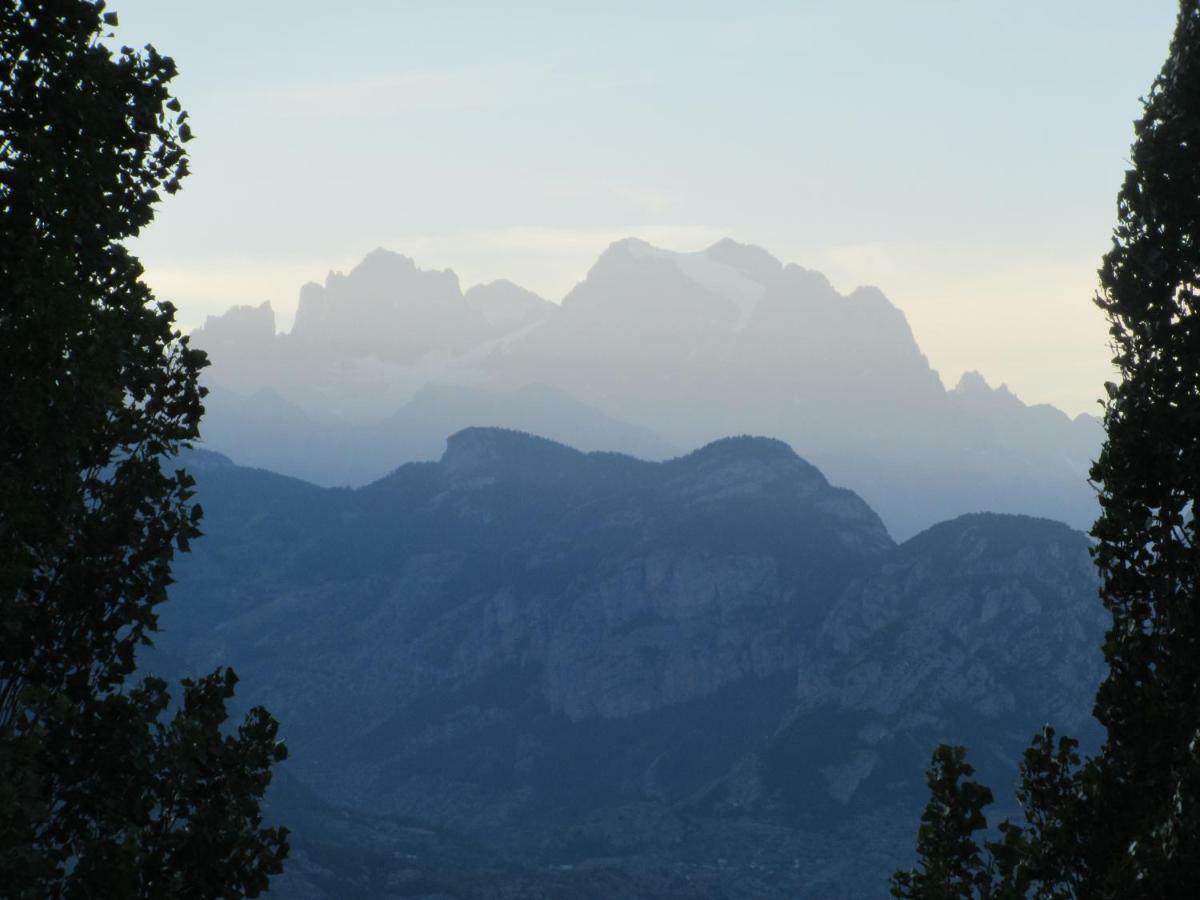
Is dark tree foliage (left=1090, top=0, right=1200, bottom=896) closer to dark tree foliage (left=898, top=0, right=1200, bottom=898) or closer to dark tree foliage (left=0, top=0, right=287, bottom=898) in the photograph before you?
dark tree foliage (left=898, top=0, right=1200, bottom=898)

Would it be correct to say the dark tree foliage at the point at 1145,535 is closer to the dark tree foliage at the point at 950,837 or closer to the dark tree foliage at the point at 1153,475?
the dark tree foliage at the point at 1153,475

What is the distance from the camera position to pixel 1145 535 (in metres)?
24.8

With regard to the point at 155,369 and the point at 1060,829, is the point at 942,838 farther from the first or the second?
the point at 155,369

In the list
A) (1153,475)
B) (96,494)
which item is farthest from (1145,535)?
(96,494)

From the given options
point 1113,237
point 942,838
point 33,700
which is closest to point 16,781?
point 33,700

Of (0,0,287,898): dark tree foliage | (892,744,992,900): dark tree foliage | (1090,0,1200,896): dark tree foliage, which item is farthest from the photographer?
(892,744,992,900): dark tree foliage

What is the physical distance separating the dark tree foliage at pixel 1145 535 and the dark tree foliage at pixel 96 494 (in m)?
13.9

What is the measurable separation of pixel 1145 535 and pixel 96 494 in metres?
17.4

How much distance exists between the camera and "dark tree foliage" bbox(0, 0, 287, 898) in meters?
18.8

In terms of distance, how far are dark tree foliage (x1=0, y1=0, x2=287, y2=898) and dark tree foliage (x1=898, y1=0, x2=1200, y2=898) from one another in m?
13.9

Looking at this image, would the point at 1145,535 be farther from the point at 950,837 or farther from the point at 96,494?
Answer: the point at 96,494

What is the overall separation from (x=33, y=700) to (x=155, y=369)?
19.0 ft

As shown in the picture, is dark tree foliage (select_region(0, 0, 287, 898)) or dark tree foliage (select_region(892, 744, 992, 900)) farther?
dark tree foliage (select_region(892, 744, 992, 900))

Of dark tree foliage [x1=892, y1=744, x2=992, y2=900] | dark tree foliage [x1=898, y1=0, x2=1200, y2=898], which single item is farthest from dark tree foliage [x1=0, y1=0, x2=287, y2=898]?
dark tree foliage [x1=892, y1=744, x2=992, y2=900]
